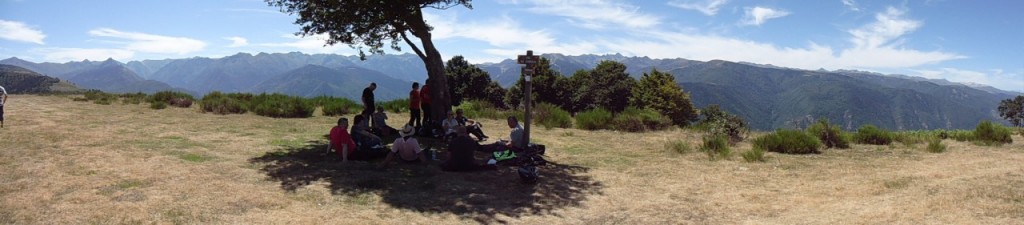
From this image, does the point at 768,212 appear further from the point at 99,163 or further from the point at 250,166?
the point at 99,163

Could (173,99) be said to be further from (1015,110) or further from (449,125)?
(1015,110)

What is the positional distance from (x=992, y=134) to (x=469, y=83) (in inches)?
2190

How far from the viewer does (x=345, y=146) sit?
10914 millimetres

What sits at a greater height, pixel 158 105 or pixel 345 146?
pixel 158 105

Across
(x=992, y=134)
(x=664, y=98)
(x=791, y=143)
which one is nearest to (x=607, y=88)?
(x=664, y=98)

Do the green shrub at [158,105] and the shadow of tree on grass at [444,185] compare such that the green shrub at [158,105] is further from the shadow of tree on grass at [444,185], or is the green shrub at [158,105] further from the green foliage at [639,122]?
the green foliage at [639,122]

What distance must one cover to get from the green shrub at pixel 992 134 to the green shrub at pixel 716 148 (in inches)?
293

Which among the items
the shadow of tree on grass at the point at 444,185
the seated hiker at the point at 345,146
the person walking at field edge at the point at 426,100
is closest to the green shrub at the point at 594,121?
the person walking at field edge at the point at 426,100

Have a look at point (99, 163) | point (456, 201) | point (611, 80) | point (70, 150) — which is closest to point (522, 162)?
point (456, 201)

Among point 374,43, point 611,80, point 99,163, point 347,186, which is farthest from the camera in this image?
point 611,80

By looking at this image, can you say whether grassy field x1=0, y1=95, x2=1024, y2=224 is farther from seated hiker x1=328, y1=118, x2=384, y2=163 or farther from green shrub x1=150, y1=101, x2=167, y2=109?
green shrub x1=150, y1=101, x2=167, y2=109

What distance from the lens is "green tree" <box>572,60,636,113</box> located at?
6178 cm

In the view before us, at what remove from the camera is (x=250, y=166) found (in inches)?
404

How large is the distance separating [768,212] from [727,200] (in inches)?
32.4
